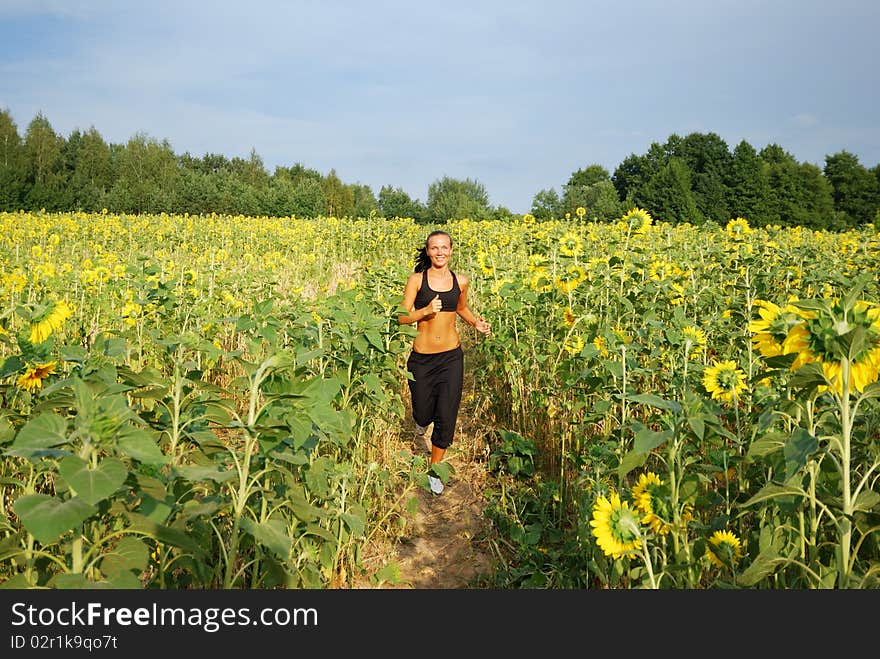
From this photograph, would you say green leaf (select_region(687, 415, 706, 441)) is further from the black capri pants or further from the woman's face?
the woman's face

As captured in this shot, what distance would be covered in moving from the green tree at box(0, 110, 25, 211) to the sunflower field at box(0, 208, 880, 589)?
2919 cm

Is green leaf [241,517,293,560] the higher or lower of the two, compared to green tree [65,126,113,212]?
lower

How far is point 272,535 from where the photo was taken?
1697 millimetres

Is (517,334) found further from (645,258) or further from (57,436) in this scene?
(57,436)

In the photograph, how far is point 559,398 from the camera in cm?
459

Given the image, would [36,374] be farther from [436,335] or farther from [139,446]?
[436,335]

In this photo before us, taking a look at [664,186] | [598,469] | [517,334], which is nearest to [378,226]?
[517,334]

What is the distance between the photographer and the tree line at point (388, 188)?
123ft

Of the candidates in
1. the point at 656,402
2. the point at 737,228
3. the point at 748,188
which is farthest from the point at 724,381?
the point at 748,188

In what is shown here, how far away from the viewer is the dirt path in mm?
3328

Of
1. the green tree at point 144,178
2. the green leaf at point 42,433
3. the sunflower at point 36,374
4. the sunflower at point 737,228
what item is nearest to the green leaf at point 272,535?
the green leaf at point 42,433

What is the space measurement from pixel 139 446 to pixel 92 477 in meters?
0.12

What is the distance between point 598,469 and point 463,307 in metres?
2.18

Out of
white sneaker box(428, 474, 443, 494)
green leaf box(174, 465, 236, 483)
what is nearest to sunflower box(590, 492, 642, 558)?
green leaf box(174, 465, 236, 483)
